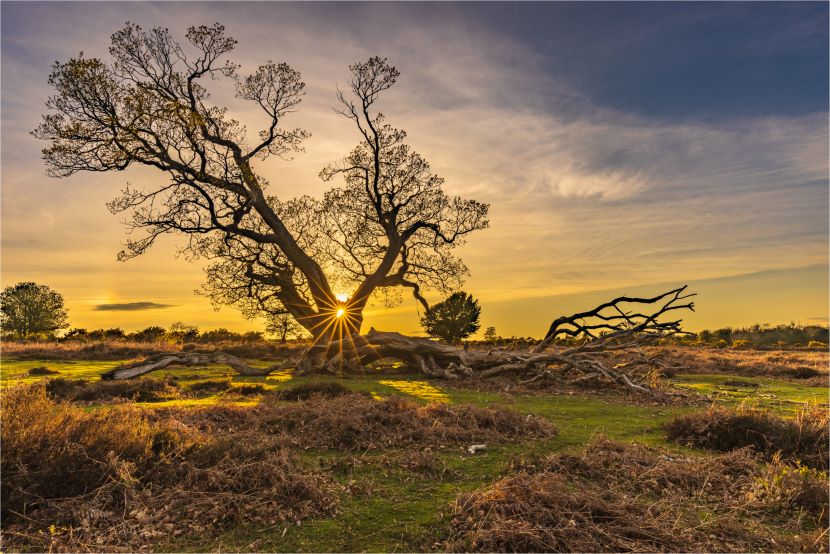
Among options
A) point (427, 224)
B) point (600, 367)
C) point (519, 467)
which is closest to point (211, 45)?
point (427, 224)

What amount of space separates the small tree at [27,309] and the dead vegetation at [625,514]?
251ft

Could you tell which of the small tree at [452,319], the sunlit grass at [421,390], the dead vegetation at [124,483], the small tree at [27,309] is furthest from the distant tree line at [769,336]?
the small tree at [27,309]

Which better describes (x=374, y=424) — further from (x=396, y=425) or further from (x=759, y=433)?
(x=759, y=433)

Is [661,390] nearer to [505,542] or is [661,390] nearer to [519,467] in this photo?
[519,467]

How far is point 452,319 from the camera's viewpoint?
5525 cm

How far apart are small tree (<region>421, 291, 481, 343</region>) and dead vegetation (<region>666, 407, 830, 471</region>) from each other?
42598 mm

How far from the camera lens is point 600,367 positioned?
72.1 ft

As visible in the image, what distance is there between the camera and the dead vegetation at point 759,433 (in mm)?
9609

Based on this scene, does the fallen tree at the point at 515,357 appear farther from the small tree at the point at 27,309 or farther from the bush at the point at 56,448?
the small tree at the point at 27,309

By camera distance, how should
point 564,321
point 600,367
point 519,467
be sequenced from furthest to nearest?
point 564,321 → point 600,367 → point 519,467

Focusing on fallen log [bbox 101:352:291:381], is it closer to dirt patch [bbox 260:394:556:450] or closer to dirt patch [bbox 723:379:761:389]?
dirt patch [bbox 260:394:556:450]

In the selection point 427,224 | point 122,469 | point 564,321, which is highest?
point 427,224

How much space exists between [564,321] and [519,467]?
1766 centimetres

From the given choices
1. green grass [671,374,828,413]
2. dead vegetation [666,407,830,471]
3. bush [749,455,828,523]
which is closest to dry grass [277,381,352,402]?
dead vegetation [666,407,830,471]
